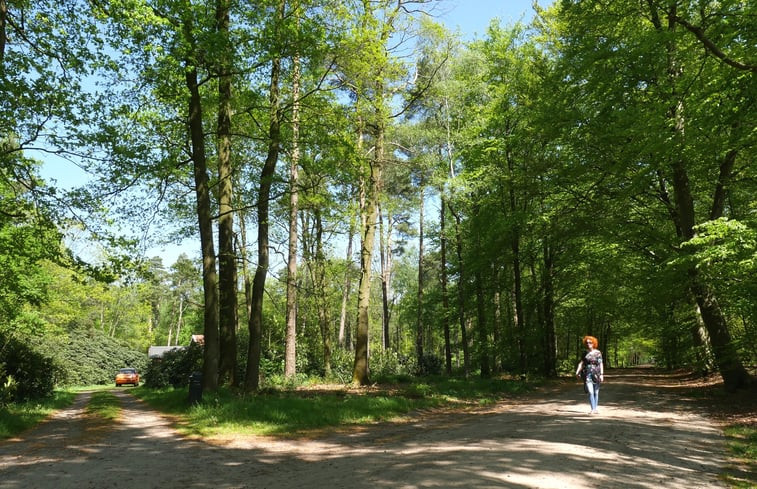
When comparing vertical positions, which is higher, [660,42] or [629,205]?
[660,42]

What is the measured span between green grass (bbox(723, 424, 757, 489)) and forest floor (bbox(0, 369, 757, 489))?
117mm

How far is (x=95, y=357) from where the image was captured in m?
47.9

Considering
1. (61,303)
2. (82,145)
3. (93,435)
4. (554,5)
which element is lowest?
(93,435)

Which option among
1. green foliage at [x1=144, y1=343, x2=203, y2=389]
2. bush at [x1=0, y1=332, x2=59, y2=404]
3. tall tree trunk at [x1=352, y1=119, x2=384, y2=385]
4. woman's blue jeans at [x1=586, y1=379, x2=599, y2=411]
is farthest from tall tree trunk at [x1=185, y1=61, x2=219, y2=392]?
bush at [x1=0, y1=332, x2=59, y2=404]

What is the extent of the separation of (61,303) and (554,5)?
36.5m

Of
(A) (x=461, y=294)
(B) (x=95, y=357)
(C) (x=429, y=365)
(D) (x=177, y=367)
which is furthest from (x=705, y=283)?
(B) (x=95, y=357)

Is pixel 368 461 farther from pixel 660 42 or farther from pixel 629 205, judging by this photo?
pixel 629 205

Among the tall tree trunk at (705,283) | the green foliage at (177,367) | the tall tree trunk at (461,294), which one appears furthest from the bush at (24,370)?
the tall tree trunk at (705,283)

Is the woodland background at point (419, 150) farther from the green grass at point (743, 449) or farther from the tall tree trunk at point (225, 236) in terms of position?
the green grass at point (743, 449)

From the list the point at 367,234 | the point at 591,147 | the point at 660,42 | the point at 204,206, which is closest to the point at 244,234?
the point at 367,234

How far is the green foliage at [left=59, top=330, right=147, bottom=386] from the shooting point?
4405 cm

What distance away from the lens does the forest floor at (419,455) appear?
518cm

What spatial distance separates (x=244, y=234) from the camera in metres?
26.3

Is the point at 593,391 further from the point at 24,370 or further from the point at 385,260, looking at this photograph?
the point at 385,260
